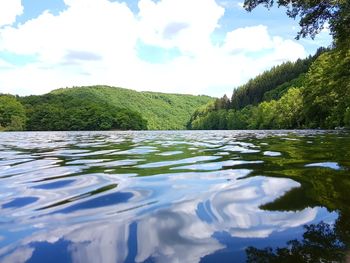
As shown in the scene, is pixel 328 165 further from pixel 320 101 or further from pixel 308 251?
pixel 320 101

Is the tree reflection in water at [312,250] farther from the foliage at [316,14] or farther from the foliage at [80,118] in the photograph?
the foliage at [80,118]

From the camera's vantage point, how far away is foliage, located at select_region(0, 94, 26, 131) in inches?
5640

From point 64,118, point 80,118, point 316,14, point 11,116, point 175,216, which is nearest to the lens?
point 175,216

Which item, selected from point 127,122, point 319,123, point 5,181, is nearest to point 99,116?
point 127,122

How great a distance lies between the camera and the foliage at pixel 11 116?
143250mm

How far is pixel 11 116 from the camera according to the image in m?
150

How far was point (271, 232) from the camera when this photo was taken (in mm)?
3740

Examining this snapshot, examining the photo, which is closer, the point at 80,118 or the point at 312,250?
the point at 312,250

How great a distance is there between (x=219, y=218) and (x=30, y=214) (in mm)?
2252

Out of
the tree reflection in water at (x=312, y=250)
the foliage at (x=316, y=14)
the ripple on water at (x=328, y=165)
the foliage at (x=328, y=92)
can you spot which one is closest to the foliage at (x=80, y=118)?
the foliage at (x=328, y=92)

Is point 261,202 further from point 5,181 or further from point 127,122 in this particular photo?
point 127,122

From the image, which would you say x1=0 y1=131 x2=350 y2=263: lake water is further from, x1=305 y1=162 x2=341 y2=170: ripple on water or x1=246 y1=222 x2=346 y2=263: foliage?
x1=305 y1=162 x2=341 y2=170: ripple on water

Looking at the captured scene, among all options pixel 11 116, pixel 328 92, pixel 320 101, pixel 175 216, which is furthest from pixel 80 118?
pixel 175 216

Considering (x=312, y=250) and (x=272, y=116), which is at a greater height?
(x=272, y=116)
